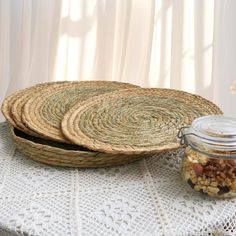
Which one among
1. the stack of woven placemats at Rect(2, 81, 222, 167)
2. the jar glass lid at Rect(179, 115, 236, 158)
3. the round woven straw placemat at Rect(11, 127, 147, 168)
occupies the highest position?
the jar glass lid at Rect(179, 115, 236, 158)

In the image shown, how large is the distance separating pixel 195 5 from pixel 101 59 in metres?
0.40

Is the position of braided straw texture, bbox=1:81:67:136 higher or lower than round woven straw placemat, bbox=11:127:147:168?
higher

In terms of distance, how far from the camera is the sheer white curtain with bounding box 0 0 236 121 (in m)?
1.49

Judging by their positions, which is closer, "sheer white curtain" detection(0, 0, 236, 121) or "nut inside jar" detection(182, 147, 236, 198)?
"nut inside jar" detection(182, 147, 236, 198)

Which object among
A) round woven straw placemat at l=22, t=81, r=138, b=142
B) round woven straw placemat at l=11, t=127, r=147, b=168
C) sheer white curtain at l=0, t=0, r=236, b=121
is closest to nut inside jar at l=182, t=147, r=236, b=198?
round woven straw placemat at l=11, t=127, r=147, b=168

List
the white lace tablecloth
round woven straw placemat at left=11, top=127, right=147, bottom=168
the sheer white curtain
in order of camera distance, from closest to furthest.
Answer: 1. the white lace tablecloth
2. round woven straw placemat at left=11, top=127, right=147, bottom=168
3. the sheer white curtain

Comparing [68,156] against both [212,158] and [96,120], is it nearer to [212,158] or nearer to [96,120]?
[96,120]

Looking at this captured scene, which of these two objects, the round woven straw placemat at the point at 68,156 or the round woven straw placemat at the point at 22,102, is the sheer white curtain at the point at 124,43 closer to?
the round woven straw placemat at the point at 22,102

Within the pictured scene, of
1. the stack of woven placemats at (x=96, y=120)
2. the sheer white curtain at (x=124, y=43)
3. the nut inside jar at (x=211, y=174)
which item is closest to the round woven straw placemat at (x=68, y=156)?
the stack of woven placemats at (x=96, y=120)

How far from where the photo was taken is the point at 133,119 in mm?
933

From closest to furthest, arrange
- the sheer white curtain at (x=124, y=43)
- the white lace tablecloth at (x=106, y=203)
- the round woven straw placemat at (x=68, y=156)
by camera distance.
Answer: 1. the white lace tablecloth at (x=106, y=203)
2. the round woven straw placemat at (x=68, y=156)
3. the sheer white curtain at (x=124, y=43)

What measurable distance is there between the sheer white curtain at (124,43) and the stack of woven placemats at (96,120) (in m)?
0.51

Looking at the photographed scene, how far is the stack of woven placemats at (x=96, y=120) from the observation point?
0.82 metres

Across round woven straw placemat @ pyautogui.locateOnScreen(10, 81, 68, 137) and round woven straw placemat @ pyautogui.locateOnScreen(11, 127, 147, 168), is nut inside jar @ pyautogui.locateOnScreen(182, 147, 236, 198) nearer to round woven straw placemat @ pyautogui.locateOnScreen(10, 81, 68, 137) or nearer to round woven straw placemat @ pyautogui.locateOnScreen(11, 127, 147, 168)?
round woven straw placemat @ pyautogui.locateOnScreen(11, 127, 147, 168)
